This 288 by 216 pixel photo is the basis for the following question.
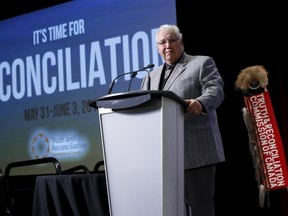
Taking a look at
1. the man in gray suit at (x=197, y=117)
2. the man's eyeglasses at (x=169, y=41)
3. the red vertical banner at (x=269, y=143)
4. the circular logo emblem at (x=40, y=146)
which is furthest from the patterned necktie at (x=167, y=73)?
the circular logo emblem at (x=40, y=146)

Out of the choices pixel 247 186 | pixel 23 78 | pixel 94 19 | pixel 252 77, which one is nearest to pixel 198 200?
pixel 252 77

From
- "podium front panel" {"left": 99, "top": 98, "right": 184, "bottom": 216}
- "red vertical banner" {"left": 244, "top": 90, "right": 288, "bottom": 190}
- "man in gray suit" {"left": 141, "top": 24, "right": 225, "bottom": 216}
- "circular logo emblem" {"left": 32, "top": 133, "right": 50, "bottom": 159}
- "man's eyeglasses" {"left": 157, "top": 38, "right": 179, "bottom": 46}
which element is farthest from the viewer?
"circular logo emblem" {"left": 32, "top": 133, "right": 50, "bottom": 159}

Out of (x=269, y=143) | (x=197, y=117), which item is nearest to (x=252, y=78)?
(x=269, y=143)

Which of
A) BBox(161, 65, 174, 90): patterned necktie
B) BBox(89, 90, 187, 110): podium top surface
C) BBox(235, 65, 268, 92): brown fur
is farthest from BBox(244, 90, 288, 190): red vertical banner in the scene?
BBox(89, 90, 187, 110): podium top surface

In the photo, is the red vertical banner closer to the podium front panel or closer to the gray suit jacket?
the gray suit jacket

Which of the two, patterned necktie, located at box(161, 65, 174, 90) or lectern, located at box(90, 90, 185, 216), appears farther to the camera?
patterned necktie, located at box(161, 65, 174, 90)

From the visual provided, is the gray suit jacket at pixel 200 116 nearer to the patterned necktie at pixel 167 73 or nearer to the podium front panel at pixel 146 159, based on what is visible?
the patterned necktie at pixel 167 73

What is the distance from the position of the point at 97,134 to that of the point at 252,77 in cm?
153

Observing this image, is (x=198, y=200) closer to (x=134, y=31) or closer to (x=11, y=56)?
(x=134, y=31)

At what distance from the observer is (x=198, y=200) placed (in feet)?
7.16

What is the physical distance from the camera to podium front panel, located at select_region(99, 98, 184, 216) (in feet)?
6.15

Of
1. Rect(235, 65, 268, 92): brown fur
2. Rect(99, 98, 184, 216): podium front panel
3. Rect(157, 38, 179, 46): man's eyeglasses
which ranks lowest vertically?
Rect(99, 98, 184, 216): podium front panel

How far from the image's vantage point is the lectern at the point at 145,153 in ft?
6.15

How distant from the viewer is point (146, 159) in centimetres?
192
